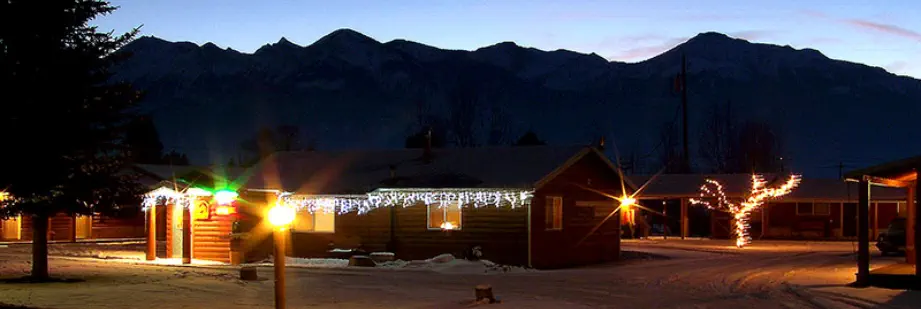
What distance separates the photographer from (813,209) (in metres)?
56.0

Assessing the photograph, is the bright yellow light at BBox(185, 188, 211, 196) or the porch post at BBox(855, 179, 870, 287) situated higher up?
the bright yellow light at BBox(185, 188, 211, 196)

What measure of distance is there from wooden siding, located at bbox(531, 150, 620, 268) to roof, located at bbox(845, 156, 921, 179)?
9.78 meters

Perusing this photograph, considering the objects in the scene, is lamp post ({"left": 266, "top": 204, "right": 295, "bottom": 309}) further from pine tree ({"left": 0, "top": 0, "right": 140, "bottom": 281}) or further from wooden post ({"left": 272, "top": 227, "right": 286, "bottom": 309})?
pine tree ({"left": 0, "top": 0, "right": 140, "bottom": 281})

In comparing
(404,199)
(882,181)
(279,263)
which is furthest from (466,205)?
(279,263)

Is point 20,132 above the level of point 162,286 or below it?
above

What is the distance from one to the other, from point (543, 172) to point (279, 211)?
17.4 metres

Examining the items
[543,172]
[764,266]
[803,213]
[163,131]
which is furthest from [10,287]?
[163,131]

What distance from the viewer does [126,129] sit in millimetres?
24844

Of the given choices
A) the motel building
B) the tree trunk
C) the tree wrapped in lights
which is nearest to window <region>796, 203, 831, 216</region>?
the tree wrapped in lights

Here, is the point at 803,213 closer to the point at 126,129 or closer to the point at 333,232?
the point at 333,232

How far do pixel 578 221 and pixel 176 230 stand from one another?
43.4ft

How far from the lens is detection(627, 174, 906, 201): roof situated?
178 feet

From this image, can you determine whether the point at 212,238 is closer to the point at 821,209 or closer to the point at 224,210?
the point at 224,210

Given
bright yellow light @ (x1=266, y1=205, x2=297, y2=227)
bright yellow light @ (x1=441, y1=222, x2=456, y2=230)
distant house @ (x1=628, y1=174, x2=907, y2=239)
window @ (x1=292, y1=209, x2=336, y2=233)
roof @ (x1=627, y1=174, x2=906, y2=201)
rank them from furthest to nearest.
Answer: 1. distant house @ (x1=628, y1=174, x2=907, y2=239)
2. roof @ (x1=627, y1=174, x2=906, y2=201)
3. window @ (x1=292, y1=209, x2=336, y2=233)
4. bright yellow light @ (x1=441, y1=222, x2=456, y2=230)
5. bright yellow light @ (x1=266, y1=205, x2=297, y2=227)
